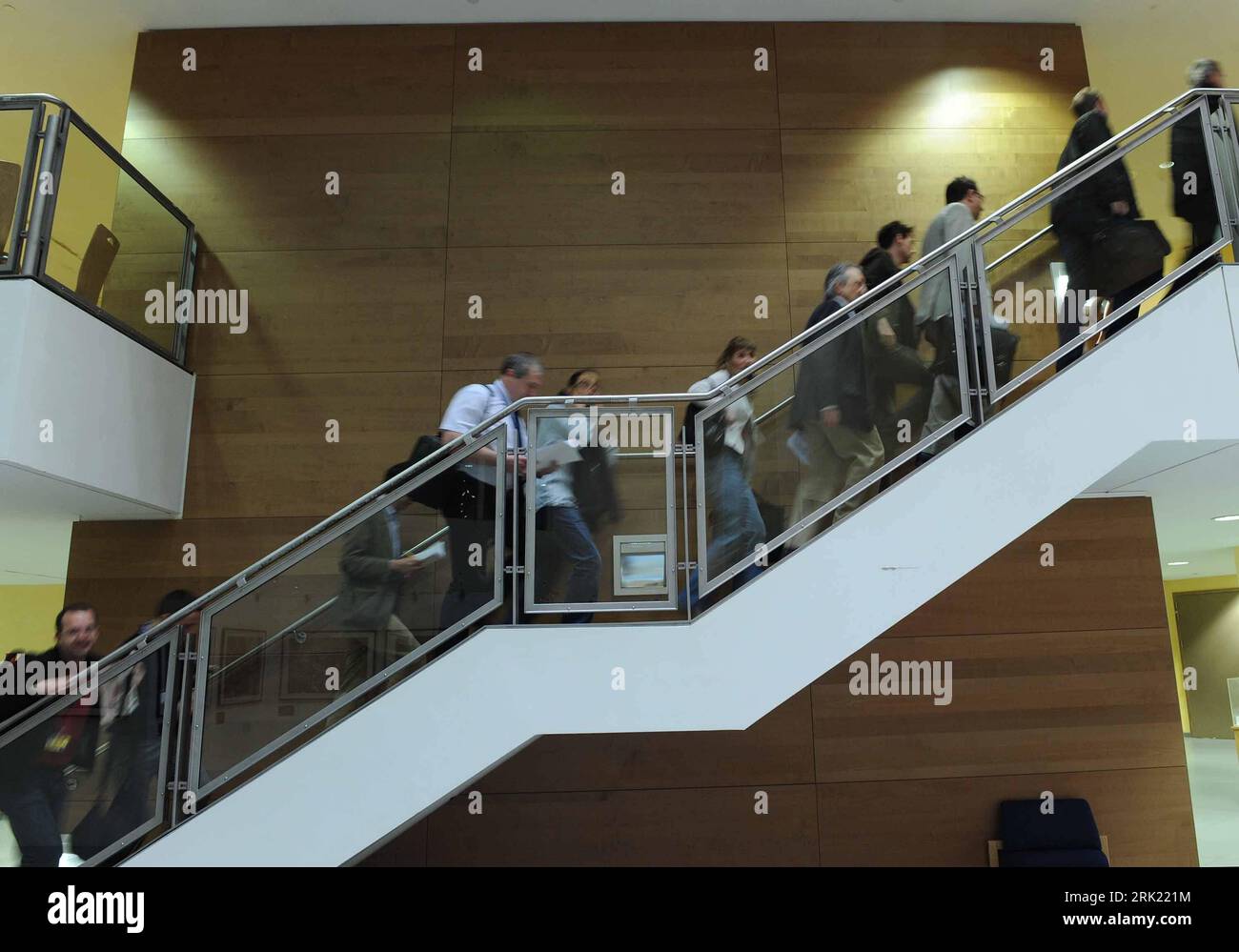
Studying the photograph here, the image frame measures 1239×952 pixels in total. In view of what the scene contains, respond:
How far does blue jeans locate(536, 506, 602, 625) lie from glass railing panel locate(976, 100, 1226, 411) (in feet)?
6.13

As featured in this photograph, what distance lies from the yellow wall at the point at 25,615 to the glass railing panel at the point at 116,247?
601 cm

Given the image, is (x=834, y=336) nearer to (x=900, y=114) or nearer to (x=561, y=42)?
(x=900, y=114)

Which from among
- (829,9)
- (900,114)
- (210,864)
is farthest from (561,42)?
(210,864)

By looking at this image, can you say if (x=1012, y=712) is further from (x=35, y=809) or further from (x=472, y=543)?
(x=35, y=809)

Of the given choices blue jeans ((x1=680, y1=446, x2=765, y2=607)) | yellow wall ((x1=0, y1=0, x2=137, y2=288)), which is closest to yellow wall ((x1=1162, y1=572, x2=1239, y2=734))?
blue jeans ((x1=680, y1=446, x2=765, y2=607))

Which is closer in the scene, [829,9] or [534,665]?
[534,665]

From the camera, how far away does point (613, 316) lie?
609 cm

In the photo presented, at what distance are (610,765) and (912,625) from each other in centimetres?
211

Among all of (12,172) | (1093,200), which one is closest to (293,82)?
(12,172)

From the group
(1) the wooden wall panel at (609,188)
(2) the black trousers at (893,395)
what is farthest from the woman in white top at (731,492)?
(1) the wooden wall panel at (609,188)

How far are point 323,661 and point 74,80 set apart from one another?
20.1 ft

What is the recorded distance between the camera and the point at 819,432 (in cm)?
371

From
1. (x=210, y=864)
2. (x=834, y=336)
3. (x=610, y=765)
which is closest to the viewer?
(x=210, y=864)

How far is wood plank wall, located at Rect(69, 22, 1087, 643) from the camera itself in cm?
593
